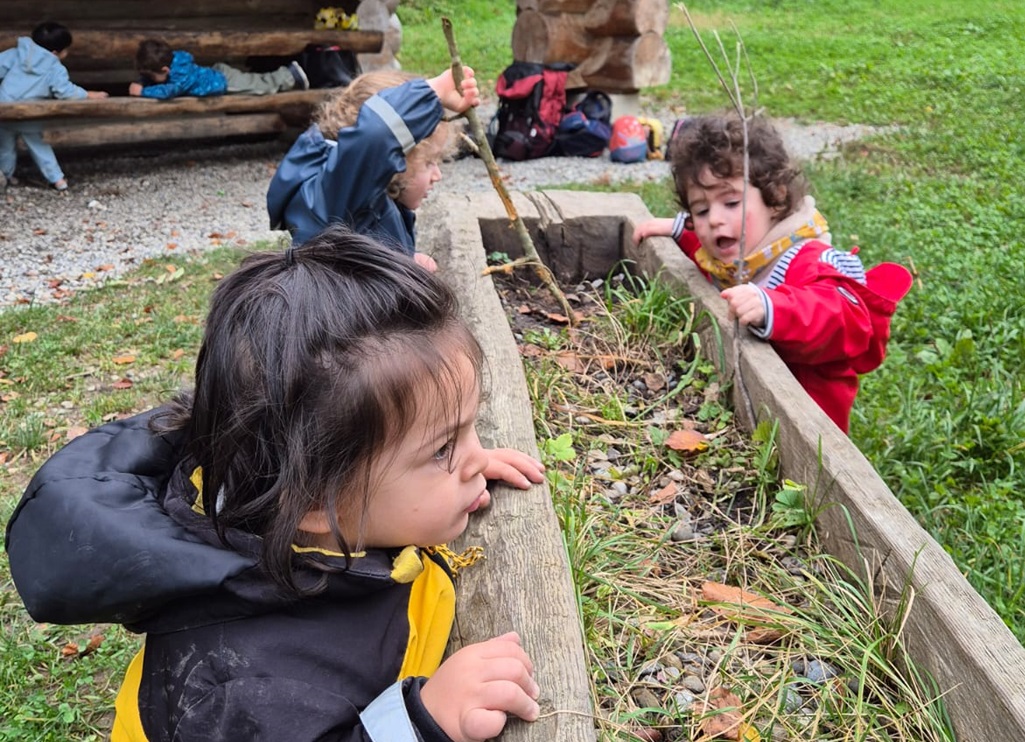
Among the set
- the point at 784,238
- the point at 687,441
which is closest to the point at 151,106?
the point at 784,238

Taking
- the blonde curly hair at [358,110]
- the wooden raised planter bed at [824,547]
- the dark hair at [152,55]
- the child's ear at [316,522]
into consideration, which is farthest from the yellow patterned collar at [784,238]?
the dark hair at [152,55]

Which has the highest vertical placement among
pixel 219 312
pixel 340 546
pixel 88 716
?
pixel 219 312

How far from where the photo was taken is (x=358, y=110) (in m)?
3.50

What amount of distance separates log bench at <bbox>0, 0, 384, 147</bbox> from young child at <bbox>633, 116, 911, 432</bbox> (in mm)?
6092

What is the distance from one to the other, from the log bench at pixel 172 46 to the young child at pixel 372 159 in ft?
16.2

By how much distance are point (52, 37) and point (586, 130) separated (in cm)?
489

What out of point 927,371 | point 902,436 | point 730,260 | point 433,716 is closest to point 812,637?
point 433,716

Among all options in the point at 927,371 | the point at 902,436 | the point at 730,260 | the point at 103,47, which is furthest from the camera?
the point at 103,47

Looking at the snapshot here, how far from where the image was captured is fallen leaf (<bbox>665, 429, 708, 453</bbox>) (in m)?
2.62

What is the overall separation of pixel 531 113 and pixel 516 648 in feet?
26.2

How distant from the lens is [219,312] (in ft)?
4.66

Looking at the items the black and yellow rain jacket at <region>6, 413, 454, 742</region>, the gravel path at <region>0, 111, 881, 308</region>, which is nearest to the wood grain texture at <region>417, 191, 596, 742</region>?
the black and yellow rain jacket at <region>6, 413, 454, 742</region>

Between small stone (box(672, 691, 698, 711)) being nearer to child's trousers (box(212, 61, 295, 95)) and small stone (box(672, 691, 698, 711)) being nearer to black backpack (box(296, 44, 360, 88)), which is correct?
child's trousers (box(212, 61, 295, 95))

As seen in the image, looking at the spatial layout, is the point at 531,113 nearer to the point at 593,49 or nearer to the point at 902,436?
the point at 593,49
